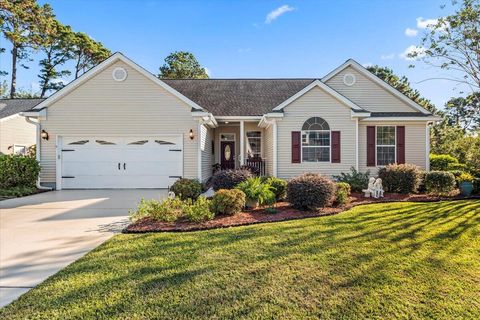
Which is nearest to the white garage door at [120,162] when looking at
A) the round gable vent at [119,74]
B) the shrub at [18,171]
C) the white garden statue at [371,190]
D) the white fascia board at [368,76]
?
the shrub at [18,171]

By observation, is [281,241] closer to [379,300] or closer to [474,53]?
[379,300]

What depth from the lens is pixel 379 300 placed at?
2963 mm

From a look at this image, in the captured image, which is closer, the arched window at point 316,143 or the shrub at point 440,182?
the shrub at point 440,182

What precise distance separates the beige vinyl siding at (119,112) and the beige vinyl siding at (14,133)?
6.33 meters

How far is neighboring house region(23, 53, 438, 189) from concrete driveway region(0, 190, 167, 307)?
5.90 ft

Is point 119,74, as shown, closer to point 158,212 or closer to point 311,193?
point 158,212

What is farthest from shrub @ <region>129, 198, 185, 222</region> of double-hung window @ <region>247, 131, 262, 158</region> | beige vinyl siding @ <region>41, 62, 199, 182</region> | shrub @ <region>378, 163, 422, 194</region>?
double-hung window @ <region>247, 131, 262, 158</region>

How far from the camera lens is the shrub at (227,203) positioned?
6.68 metres

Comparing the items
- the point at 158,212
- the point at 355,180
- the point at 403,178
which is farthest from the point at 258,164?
the point at 158,212

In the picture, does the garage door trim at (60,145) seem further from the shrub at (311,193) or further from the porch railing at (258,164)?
the shrub at (311,193)

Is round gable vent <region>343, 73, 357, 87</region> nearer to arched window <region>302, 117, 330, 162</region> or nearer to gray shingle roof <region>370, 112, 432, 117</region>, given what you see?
gray shingle roof <region>370, 112, 432, 117</region>

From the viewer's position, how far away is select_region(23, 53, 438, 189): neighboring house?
11.4 metres

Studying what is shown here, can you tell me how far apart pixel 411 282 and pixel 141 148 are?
10.9 metres

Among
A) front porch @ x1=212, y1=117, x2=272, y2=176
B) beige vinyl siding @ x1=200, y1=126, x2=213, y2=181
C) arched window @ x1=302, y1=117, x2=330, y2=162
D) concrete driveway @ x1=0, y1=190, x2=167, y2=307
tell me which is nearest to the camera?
concrete driveway @ x1=0, y1=190, x2=167, y2=307
